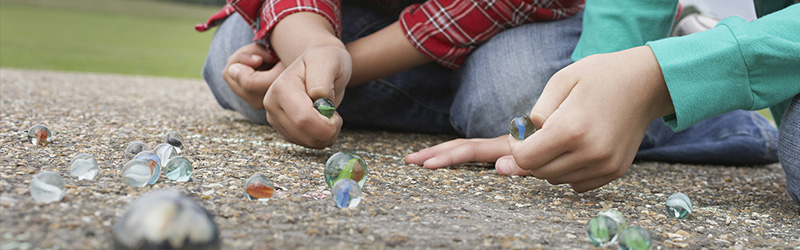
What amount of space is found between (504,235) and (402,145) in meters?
0.88

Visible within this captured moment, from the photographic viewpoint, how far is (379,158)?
149cm

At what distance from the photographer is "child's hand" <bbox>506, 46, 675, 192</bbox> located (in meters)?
0.98

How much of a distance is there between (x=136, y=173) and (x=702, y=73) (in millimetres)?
976

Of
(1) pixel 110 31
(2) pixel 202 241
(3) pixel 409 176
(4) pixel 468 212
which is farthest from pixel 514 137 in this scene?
(1) pixel 110 31

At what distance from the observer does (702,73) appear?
1.03 metres

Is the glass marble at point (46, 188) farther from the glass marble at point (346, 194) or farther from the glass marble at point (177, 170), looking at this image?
the glass marble at point (346, 194)

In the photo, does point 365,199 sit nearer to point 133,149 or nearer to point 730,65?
point 133,149

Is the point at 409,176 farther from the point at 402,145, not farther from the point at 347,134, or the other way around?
the point at 347,134

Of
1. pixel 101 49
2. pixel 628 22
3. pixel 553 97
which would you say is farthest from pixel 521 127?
pixel 101 49

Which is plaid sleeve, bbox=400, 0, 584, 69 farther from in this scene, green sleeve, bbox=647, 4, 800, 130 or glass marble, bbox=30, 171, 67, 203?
glass marble, bbox=30, 171, 67, 203

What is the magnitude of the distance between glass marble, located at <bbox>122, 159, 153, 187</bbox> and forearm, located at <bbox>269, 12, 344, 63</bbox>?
1.96 feet

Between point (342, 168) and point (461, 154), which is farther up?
point (342, 168)

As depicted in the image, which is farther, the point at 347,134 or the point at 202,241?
the point at 347,134

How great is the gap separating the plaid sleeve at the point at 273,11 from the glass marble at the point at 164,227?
1097mm
